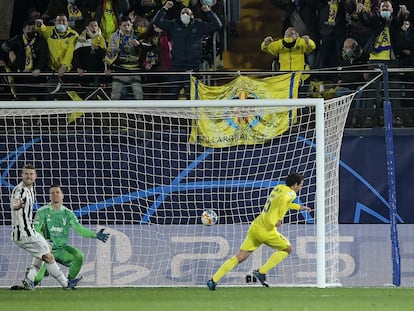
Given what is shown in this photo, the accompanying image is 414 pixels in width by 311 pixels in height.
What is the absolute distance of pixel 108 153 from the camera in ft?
56.3

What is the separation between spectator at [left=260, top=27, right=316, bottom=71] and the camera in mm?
→ 17641

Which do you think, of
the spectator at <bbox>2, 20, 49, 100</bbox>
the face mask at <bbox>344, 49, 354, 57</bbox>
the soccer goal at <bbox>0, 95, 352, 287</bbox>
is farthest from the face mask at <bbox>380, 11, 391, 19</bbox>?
the spectator at <bbox>2, 20, 49, 100</bbox>

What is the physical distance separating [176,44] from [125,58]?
2.53 feet

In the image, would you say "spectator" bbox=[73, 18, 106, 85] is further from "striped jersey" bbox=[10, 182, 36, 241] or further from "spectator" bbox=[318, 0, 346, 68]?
"striped jersey" bbox=[10, 182, 36, 241]

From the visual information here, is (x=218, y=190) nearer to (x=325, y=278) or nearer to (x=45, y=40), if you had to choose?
(x=325, y=278)

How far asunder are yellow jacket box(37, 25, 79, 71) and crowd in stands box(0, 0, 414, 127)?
0.01 meters

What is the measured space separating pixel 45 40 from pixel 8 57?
805mm

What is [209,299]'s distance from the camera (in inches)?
501

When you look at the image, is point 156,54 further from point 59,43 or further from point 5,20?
point 5,20

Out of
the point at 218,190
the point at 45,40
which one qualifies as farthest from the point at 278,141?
the point at 45,40

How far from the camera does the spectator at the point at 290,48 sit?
→ 57.9ft

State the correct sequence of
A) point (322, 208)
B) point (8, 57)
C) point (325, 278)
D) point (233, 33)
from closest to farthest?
point (322, 208) → point (325, 278) → point (8, 57) → point (233, 33)

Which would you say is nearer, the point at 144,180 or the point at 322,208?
the point at 322,208

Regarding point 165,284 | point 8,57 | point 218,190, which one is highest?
point 8,57
